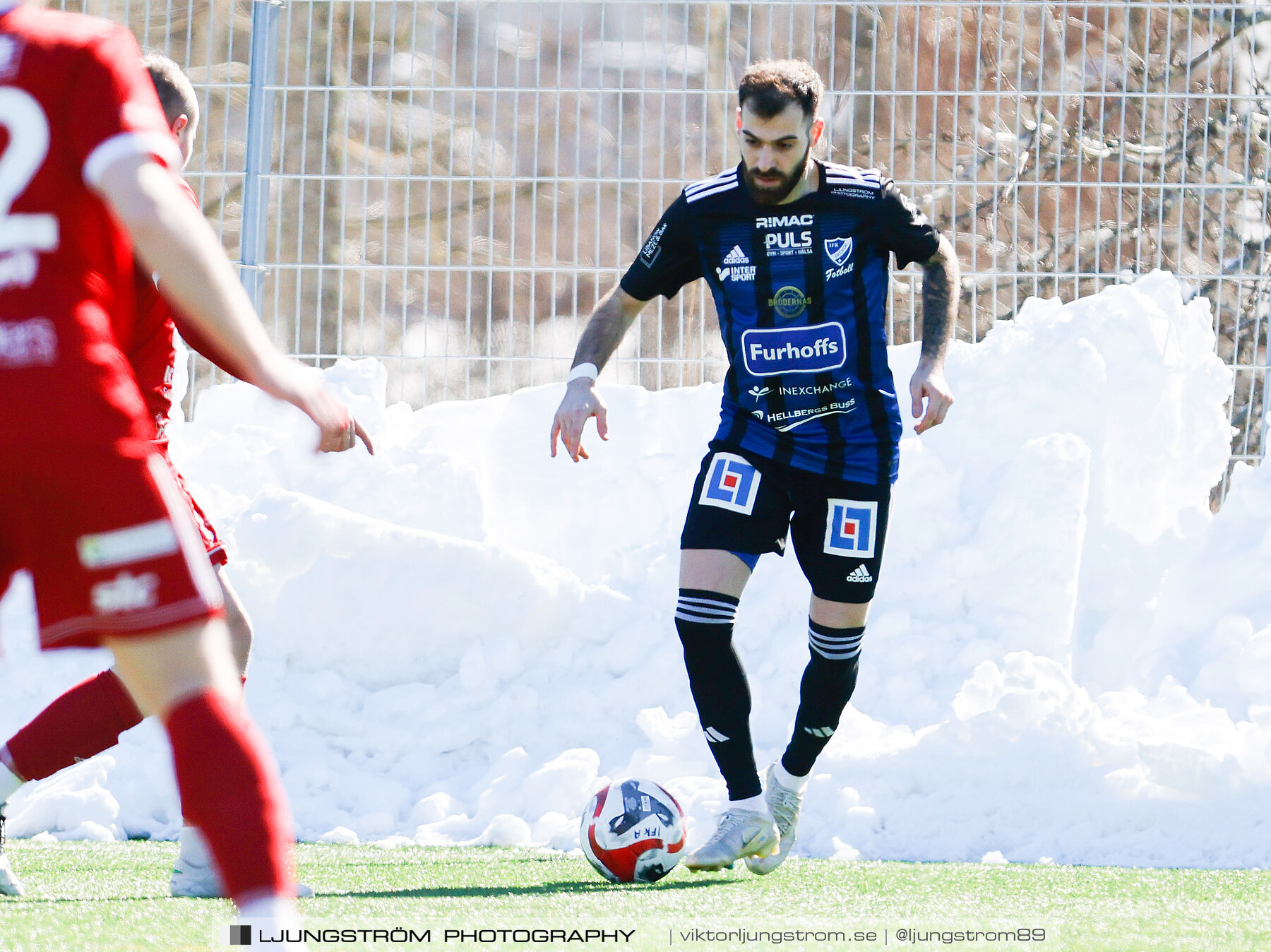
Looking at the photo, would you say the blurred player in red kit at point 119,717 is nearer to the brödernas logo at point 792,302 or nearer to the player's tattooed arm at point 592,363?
the player's tattooed arm at point 592,363

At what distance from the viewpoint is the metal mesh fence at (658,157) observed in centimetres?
638

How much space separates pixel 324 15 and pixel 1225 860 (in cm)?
483

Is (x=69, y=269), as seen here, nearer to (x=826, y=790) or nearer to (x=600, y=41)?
(x=826, y=790)

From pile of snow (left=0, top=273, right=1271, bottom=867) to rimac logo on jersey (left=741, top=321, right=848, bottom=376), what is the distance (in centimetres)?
134

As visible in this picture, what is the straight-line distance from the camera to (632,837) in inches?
135

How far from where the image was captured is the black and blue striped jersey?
3.71 metres

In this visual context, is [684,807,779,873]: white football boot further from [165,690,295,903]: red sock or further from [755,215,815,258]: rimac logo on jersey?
[165,690,295,903]: red sock

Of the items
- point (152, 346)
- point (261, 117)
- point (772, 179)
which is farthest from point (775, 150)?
point (261, 117)

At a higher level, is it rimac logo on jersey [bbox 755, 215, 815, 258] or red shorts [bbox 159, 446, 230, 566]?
rimac logo on jersey [bbox 755, 215, 815, 258]

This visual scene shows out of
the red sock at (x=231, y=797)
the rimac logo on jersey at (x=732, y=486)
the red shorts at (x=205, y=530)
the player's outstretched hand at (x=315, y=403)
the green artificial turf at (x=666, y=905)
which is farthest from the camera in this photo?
the rimac logo on jersey at (x=732, y=486)

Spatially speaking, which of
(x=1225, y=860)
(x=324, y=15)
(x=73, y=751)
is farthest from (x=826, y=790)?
(x=324, y=15)

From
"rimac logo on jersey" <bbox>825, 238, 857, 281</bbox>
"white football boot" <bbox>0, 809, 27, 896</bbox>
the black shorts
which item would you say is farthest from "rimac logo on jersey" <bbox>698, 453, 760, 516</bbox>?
"white football boot" <bbox>0, 809, 27, 896</bbox>

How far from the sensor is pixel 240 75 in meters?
6.76

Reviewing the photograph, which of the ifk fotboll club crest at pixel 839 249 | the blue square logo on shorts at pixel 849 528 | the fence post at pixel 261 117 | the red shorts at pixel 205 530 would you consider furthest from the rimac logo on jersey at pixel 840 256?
the fence post at pixel 261 117
